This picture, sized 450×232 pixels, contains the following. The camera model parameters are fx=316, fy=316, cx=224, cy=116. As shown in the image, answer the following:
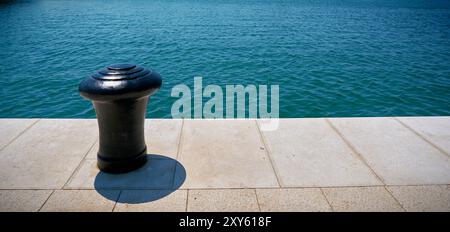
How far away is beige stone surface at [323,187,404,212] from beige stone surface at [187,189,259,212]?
900 millimetres

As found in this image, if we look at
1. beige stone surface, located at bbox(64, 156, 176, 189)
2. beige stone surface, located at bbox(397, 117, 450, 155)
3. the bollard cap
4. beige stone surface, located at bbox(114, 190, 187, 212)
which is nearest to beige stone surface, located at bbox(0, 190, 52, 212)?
beige stone surface, located at bbox(64, 156, 176, 189)

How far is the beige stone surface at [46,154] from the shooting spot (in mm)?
3836

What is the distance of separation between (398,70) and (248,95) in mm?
7867

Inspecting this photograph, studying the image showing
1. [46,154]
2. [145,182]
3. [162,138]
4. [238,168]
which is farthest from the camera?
[162,138]

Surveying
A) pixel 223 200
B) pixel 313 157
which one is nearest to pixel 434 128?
pixel 313 157

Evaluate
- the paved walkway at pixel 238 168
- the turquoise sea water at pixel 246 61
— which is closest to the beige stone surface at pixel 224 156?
the paved walkway at pixel 238 168

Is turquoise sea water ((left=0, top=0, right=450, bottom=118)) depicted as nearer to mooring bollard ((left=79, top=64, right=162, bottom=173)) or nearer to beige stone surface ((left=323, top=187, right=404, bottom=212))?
mooring bollard ((left=79, top=64, right=162, bottom=173))

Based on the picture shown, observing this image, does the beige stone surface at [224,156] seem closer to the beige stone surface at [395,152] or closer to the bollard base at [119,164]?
the bollard base at [119,164]

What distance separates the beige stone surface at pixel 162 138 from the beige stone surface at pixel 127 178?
0.91 feet

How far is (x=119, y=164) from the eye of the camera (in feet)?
12.9

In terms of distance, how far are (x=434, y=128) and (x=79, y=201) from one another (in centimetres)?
551

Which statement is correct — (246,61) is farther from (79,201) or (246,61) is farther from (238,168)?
(79,201)

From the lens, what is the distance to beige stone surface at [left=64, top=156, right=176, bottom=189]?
3752 millimetres

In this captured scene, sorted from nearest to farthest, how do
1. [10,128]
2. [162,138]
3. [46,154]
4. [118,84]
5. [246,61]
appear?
[118,84] → [46,154] → [162,138] → [10,128] → [246,61]
